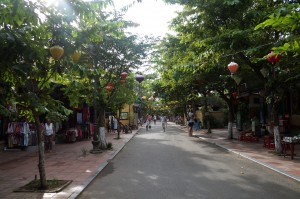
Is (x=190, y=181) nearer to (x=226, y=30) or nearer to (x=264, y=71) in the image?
(x=226, y=30)

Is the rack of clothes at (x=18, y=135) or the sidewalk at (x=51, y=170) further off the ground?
the rack of clothes at (x=18, y=135)

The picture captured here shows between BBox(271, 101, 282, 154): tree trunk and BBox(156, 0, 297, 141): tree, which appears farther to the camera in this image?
BBox(271, 101, 282, 154): tree trunk

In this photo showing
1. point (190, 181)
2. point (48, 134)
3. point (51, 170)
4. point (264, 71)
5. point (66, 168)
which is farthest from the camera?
point (48, 134)

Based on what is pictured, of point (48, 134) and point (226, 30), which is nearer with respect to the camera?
point (226, 30)

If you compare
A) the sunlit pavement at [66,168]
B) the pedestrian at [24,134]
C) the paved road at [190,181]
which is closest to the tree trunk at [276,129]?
the sunlit pavement at [66,168]

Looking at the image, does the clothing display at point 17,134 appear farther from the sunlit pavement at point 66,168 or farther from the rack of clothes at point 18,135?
the sunlit pavement at point 66,168

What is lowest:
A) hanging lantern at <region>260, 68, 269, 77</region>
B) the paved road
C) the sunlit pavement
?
the paved road

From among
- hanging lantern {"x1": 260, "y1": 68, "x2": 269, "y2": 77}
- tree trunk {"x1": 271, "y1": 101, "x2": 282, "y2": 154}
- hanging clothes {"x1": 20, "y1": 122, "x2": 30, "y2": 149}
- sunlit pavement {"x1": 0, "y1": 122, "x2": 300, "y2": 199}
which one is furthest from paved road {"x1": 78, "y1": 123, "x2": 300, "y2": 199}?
hanging clothes {"x1": 20, "y1": 122, "x2": 30, "y2": 149}

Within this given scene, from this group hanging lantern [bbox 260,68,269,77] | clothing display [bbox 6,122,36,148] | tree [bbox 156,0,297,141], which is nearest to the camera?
tree [bbox 156,0,297,141]

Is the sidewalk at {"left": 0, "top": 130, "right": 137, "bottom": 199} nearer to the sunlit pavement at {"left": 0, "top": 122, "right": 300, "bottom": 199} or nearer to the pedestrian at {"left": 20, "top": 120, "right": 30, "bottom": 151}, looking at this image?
the sunlit pavement at {"left": 0, "top": 122, "right": 300, "bottom": 199}

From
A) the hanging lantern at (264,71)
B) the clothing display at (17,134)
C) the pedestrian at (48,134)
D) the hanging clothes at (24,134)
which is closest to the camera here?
the hanging lantern at (264,71)

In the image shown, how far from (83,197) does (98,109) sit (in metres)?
9.98

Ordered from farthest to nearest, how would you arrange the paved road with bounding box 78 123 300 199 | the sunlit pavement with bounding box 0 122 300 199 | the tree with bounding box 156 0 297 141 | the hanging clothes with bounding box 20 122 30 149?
the hanging clothes with bounding box 20 122 30 149 → the tree with bounding box 156 0 297 141 → the sunlit pavement with bounding box 0 122 300 199 → the paved road with bounding box 78 123 300 199

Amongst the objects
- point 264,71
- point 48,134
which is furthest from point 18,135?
point 264,71
